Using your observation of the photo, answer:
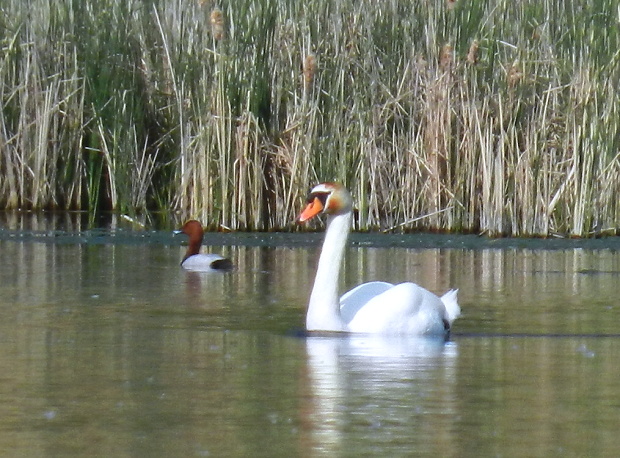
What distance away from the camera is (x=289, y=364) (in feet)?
23.7

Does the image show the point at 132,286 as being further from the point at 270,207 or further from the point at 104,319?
the point at 270,207

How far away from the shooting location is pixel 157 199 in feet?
50.8

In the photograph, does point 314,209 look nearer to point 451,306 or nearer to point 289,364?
point 451,306

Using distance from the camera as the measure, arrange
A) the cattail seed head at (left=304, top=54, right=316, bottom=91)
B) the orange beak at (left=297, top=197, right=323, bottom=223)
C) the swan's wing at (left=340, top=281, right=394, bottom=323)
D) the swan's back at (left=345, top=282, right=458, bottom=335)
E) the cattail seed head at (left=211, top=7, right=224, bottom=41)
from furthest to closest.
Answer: the cattail seed head at (left=211, top=7, right=224, bottom=41) → the cattail seed head at (left=304, top=54, right=316, bottom=91) → the orange beak at (left=297, top=197, right=323, bottom=223) → the swan's wing at (left=340, top=281, right=394, bottom=323) → the swan's back at (left=345, top=282, right=458, bottom=335)

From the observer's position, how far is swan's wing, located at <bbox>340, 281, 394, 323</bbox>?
28.4 feet

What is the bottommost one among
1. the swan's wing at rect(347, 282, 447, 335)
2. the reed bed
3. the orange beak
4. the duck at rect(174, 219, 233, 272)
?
the swan's wing at rect(347, 282, 447, 335)

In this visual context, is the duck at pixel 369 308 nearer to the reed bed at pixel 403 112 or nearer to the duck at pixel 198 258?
the duck at pixel 198 258

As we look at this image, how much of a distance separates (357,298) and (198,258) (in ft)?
10.6

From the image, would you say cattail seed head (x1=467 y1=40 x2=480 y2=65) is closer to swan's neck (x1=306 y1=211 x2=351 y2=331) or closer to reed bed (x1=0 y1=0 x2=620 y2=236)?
reed bed (x1=0 y1=0 x2=620 y2=236)

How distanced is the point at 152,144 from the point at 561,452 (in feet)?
34.0

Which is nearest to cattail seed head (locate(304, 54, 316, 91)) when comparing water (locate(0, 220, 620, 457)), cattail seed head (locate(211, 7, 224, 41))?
cattail seed head (locate(211, 7, 224, 41))

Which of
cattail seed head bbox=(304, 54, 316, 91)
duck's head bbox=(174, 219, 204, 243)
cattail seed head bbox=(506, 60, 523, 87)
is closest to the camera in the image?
duck's head bbox=(174, 219, 204, 243)

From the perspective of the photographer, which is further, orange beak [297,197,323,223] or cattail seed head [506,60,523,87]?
cattail seed head [506,60,523,87]

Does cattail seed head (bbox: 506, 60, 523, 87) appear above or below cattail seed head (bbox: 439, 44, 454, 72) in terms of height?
below
